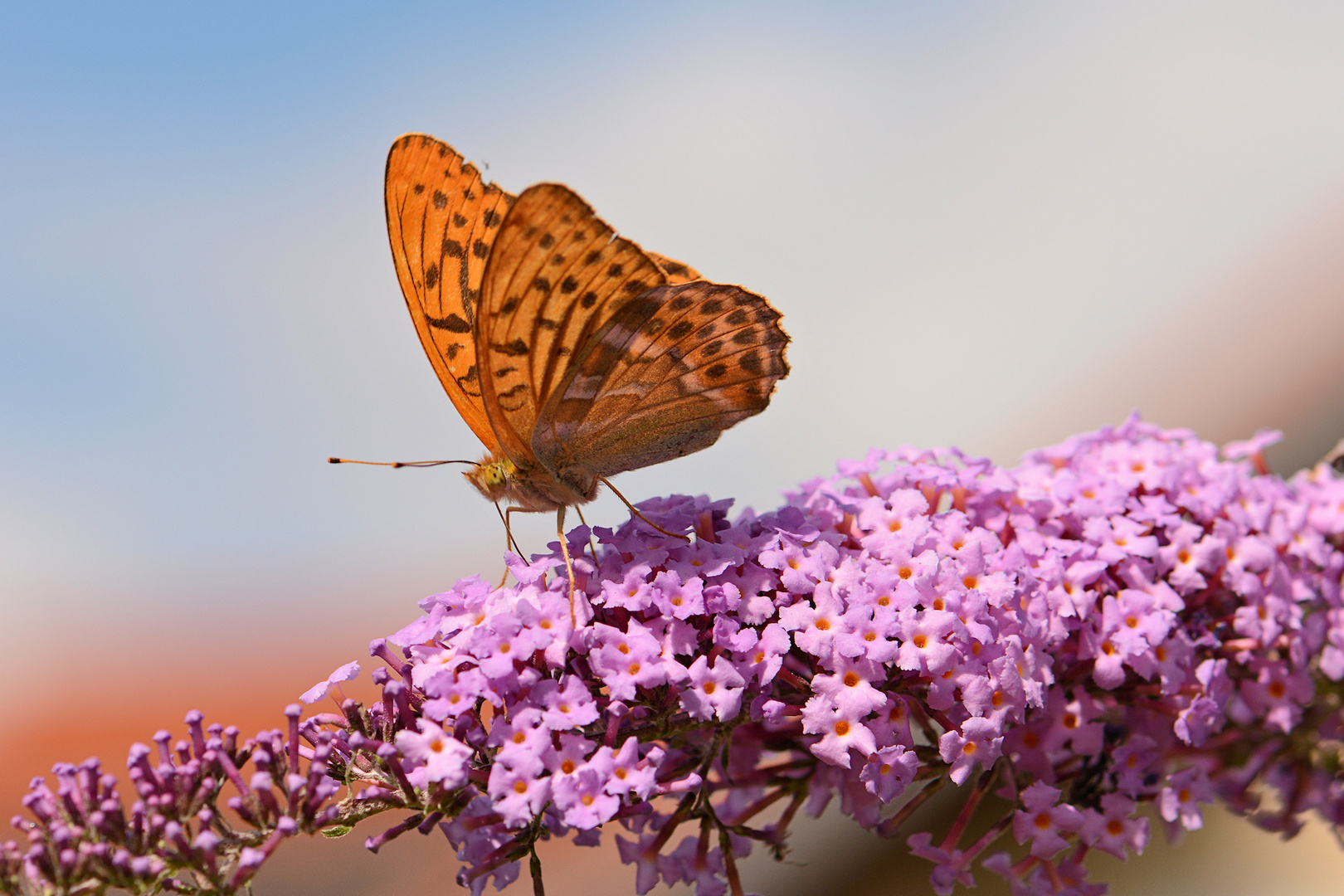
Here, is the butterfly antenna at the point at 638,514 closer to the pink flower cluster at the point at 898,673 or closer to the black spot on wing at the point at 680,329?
the pink flower cluster at the point at 898,673

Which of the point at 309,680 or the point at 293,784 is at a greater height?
the point at 293,784

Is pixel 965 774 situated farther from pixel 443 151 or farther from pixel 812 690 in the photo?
pixel 443 151

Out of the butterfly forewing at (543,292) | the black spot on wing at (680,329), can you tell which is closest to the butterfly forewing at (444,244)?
the butterfly forewing at (543,292)

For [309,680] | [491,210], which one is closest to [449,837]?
[491,210]

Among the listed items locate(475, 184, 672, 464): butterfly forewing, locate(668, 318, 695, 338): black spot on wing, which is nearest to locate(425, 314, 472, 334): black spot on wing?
locate(475, 184, 672, 464): butterfly forewing

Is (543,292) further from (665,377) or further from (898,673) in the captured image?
(898,673)

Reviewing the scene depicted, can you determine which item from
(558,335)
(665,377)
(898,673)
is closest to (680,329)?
(665,377)

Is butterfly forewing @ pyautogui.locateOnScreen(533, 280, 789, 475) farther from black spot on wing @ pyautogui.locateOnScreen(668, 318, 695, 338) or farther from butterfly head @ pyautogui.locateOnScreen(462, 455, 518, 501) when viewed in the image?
butterfly head @ pyautogui.locateOnScreen(462, 455, 518, 501)
